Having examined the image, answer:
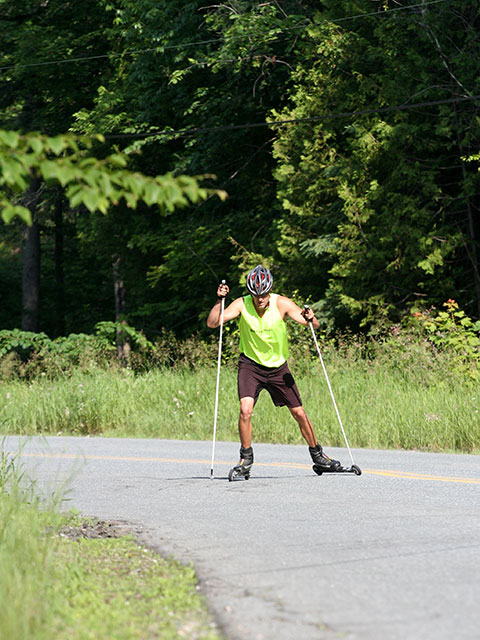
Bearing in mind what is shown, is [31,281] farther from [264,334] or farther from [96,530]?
[96,530]

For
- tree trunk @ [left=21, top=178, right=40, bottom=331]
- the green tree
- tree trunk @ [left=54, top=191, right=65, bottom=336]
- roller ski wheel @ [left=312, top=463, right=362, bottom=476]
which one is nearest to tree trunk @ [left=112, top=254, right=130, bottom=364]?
tree trunk @ [left=21, top=178, right=40, bottom=331]

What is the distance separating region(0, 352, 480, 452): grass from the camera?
582 inches

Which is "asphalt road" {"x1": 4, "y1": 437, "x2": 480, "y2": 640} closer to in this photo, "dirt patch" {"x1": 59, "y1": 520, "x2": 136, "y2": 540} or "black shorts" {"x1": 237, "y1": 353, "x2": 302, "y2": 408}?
"dirt patch" {"x1": 59, "y1": 520, "x2": 136, "y2": 540}

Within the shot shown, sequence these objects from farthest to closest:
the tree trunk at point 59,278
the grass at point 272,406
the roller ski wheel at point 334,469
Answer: the tree trunk at point 59,278
the grass at point 272,406
the roller ski wheel at point 334,469

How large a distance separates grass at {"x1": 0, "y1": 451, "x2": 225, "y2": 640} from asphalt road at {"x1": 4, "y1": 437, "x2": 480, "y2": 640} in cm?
21

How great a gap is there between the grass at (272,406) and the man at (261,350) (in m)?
4.03

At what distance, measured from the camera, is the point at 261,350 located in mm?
10852

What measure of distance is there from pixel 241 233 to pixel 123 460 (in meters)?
15.8

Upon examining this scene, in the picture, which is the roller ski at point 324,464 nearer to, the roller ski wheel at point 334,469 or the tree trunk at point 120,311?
the roller ski wheel at point 334,469

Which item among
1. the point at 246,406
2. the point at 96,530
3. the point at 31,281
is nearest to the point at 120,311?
the point at 31,281

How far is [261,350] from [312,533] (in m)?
3.26

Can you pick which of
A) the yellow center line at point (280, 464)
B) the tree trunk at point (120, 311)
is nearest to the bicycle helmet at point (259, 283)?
the yellow center line at point (280, 464)

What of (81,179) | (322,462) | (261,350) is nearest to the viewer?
(81,179)

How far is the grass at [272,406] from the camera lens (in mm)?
14789
